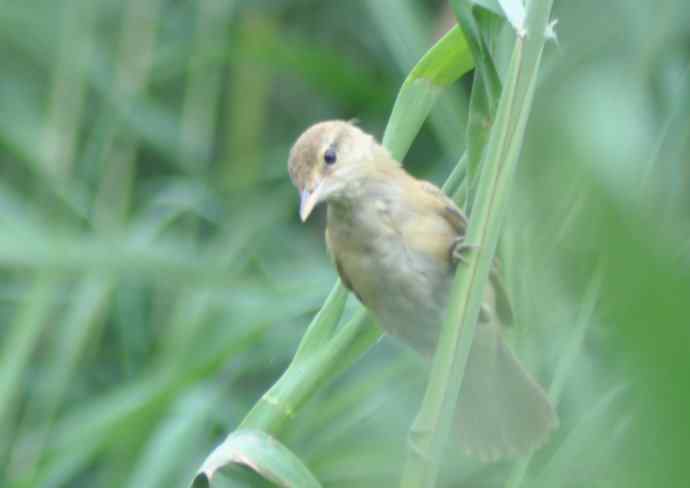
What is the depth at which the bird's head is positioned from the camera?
1.80m

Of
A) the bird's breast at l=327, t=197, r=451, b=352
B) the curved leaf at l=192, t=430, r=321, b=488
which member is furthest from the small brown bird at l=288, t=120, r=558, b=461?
the curved leaf at l=192, t=430, r=321, b=488

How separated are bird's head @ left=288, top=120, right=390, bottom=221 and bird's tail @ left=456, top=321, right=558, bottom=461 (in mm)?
320

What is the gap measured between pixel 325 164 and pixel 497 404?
46 centimetres

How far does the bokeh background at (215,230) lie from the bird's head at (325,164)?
33cm

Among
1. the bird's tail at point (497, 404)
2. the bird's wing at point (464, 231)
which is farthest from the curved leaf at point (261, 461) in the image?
the bird's wing at point (464, 231)

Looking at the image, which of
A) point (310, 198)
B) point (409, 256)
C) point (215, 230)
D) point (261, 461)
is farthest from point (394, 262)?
point (215, 230)

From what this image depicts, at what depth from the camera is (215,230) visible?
326 cm

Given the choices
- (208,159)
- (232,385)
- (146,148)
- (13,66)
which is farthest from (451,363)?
(13,66)

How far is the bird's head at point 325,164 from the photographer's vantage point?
70.9 inches

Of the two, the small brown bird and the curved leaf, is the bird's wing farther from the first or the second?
the curved leaf

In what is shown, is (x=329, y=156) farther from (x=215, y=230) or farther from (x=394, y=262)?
(x=215, y=230)

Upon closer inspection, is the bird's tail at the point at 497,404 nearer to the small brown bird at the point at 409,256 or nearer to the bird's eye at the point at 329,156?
the small brown bird at the point at 409,256

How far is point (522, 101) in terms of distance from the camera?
1.09 m

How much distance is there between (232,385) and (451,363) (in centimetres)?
189
